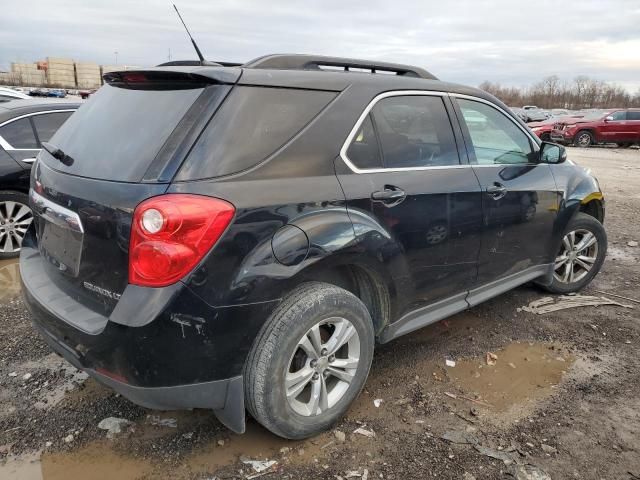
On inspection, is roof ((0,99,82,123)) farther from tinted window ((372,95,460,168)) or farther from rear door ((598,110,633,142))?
rear door ((598,110,633,142))

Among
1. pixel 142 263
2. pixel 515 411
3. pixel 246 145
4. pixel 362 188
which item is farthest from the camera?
pixel 515 411

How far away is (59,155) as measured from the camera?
262 centimetres

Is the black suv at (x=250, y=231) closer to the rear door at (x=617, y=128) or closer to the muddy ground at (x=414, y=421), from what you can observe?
the muddy ground at (x=414, y=421)

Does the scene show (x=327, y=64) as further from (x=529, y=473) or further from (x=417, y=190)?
(x=529, y=473)

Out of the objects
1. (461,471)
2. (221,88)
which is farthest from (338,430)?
(221,88)

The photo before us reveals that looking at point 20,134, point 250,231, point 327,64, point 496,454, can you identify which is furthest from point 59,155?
point 20,134

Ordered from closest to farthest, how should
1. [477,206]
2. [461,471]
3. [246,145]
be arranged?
[246,145]
[461,471]
[477,206]

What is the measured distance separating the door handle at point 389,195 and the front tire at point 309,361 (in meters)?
0.53

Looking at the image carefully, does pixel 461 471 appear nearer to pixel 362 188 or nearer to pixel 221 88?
pixel 362 188

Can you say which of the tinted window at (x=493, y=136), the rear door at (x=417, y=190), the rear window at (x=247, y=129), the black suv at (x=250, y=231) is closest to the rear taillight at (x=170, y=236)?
the black suv at (x=250, y=231)

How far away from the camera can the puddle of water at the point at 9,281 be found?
14.4ft

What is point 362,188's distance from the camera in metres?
2.58

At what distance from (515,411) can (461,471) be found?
2.21 ft

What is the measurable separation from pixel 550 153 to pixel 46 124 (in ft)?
16.6
